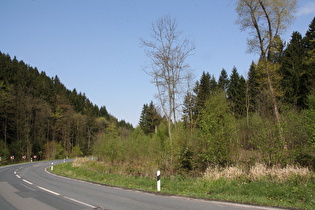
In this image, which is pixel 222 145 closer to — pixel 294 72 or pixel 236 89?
pixel 294 72

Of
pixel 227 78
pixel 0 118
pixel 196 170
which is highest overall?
pixel 227 78

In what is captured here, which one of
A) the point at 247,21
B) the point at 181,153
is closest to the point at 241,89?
the point at 247,21

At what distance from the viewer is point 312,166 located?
11766mm

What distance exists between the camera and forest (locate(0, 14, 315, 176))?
12.8 metres

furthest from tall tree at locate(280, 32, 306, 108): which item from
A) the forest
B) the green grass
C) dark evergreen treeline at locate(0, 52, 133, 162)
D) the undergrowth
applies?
dark evergreen treeline at locate(0, 52, 133, 162)

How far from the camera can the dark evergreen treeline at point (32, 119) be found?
159 feet

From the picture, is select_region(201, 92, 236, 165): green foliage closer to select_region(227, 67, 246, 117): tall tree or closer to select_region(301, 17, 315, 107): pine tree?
select_region(301, 17, 315, 107): pine tree

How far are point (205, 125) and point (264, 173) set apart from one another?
411 cm

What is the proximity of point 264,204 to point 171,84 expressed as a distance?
13.9 m

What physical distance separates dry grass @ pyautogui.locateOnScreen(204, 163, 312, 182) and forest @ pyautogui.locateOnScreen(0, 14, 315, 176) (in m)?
0.99

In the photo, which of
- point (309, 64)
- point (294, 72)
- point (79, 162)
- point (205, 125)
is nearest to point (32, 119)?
point (79, 162)

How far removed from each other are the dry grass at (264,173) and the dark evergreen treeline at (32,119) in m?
36.0

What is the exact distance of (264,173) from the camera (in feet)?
34.8

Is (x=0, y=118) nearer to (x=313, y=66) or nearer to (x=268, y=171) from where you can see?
(x=268, y=171)
